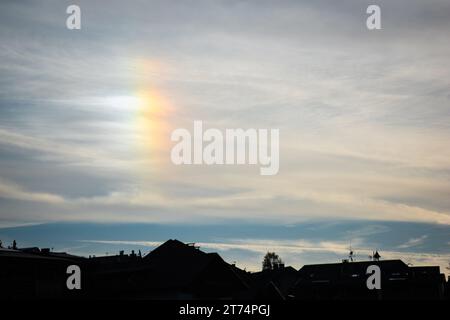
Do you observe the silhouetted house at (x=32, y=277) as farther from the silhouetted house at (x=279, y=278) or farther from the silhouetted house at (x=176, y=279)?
the silhouetted house at (x=279, y=278)

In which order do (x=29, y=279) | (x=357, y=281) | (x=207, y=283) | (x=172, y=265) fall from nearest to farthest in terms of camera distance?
(x=29, y=279) → (x=207, y=283) → (x=172, y=265) → (x=357, y=281)

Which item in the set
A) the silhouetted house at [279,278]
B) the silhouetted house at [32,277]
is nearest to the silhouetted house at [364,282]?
the silhouetted house at [279,278]

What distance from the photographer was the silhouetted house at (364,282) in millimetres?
84000

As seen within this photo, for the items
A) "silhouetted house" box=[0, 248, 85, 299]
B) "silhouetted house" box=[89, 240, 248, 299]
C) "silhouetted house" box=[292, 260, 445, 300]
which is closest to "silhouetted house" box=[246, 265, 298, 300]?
"silhouetted house" box=[292, 260, 445, 300]

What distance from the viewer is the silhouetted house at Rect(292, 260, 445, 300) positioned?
84000mm

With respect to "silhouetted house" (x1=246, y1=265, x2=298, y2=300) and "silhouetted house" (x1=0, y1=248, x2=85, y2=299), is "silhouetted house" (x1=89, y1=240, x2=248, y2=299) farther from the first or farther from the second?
"silhouetted house" (x1=246, y1=265, x2=298, y2=300)

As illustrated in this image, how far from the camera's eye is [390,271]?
90062 millimetres

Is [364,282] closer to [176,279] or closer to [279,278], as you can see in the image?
[279,278]

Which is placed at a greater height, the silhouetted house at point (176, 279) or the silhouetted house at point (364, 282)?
the silhouetted house at point (176, 279)
